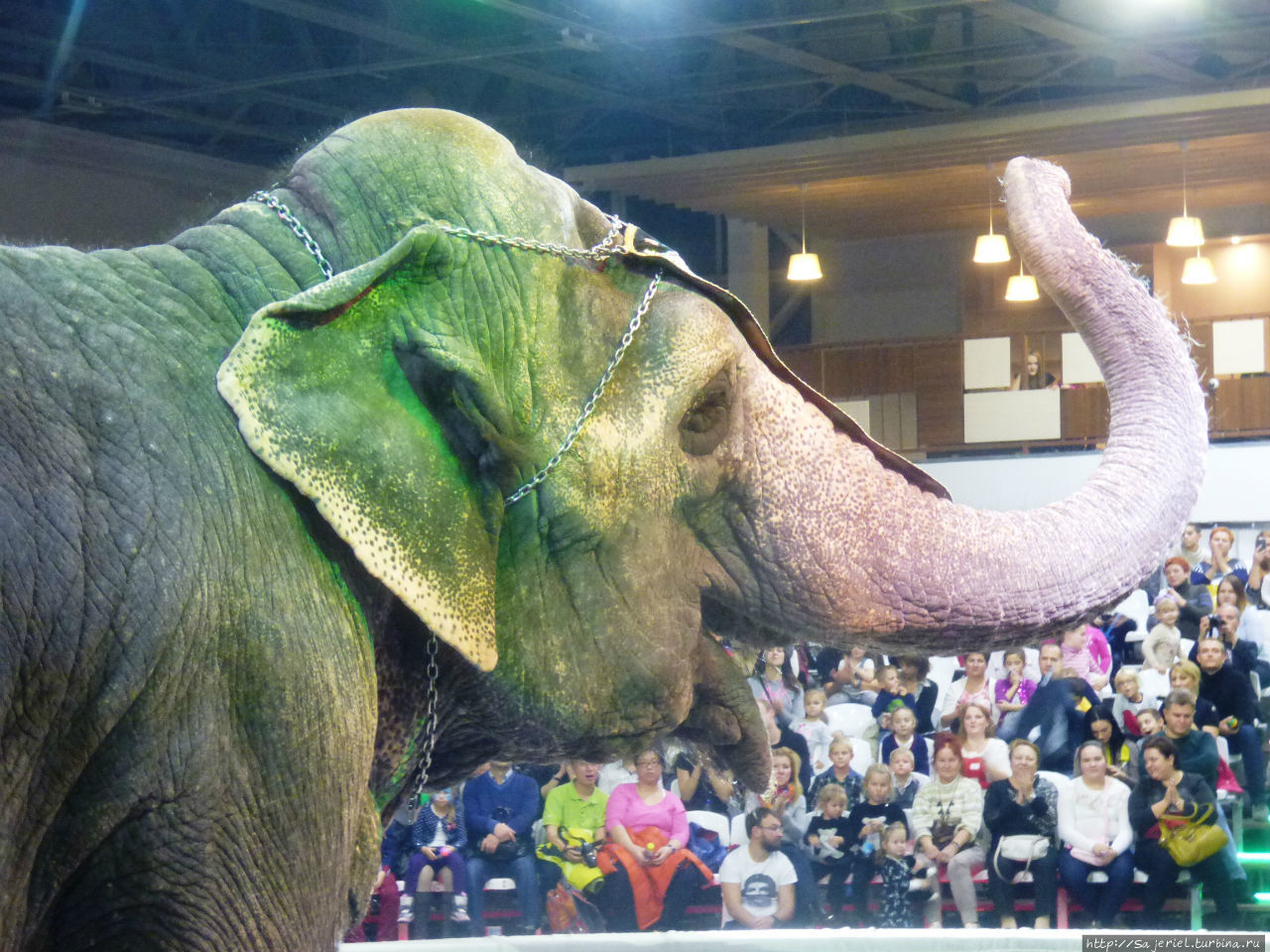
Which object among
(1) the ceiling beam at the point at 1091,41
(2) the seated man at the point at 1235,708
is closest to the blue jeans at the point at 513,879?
(2) the seated man at the point at 1235,708

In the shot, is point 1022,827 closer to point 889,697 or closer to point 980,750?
point 980,750

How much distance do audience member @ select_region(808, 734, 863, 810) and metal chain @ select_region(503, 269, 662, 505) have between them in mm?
4821

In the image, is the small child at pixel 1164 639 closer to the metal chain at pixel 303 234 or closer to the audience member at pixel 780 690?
the audience member at pixel 780 690

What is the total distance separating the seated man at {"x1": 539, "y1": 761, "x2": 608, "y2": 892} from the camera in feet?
18.5

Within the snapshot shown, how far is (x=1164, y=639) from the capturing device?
710 cm

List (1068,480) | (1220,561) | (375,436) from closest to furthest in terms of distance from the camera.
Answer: (375,436)
(1220,561)
(1068,480)

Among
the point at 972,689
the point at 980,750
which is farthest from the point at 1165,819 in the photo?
the point at 972,689

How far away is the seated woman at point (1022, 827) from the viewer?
5672 millimetres

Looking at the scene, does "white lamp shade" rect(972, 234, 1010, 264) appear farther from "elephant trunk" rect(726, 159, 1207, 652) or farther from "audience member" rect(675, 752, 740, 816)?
"elephant trunk" rect(726, 159, 1207, 652)

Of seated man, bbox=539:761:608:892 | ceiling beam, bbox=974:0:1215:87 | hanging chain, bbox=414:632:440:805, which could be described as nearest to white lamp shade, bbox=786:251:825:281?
ceiling beam, bbox=974:0:1215:87

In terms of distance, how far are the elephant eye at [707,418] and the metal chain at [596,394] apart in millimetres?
81

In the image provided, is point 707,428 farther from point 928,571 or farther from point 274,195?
point 274,195

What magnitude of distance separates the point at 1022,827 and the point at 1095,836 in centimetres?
26

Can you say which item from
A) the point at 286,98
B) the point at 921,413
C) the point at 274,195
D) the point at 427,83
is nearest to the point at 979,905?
the point at 274,195
